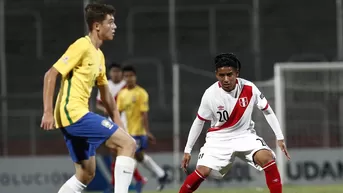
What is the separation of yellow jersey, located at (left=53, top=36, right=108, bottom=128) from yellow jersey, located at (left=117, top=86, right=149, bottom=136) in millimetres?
6560

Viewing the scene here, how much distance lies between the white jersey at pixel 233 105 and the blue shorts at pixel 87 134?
109cm

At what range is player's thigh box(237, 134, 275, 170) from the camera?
8000mm

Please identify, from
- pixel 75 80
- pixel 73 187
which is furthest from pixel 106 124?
pixel 73 187

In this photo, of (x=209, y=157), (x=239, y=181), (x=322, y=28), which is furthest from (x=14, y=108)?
(x=209, y=157)

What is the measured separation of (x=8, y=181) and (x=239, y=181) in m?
4.19

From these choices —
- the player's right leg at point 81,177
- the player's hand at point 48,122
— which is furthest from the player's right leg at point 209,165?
Result: the player's hand at point 48,122

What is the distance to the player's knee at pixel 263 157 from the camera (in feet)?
26.2

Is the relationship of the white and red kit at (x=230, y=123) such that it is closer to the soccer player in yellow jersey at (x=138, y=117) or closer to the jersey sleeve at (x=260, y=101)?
the jersey sleeve at (x=260, y=101)

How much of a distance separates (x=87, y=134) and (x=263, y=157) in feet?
5.46

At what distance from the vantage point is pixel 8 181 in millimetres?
16297

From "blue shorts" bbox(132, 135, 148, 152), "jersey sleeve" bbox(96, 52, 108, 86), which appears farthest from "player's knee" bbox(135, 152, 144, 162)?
"jersey sleeve" bbox(96, 52, 108, 86)

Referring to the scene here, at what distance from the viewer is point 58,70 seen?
7223 mm

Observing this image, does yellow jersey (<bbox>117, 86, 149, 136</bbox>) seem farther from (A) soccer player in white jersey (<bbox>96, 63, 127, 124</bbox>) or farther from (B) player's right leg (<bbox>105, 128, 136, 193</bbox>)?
(B) player's right leg (<bbox>105, 128, 136, 193</bbox>)

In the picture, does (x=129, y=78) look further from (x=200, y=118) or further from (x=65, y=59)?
(x=65, y=59)
